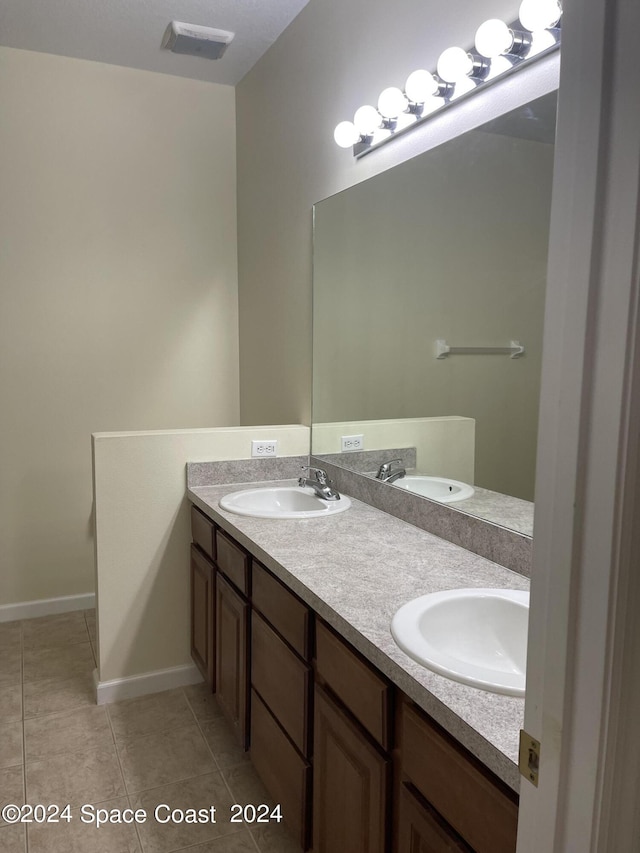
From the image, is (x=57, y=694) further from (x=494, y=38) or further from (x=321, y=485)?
(x=494, y=38)

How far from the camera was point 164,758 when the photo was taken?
2197 mm

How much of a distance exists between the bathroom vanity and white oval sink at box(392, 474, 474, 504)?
12 centimetres

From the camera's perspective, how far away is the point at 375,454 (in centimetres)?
229

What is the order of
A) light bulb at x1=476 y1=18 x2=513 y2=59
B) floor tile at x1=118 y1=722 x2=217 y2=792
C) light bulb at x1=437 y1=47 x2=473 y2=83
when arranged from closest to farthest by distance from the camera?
light bulb at x1=476 y1=18 x2=513 y2=59
light bulb at x1=437 y1=47 x2=473 y2=83
floor tile at x1=118 y1=722 x2=217 y2=792

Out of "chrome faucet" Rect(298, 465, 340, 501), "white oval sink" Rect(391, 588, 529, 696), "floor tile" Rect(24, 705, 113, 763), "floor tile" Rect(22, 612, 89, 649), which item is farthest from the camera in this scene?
"floor tile" Rect(22, 612, 89, 649)

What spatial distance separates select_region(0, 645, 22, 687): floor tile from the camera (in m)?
2.70

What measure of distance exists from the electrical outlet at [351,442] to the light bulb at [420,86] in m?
1.11

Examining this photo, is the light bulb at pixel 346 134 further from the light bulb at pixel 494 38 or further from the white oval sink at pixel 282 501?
the white oval sink at pixel 282 501

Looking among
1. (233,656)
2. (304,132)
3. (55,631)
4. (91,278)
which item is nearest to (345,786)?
(233,656)

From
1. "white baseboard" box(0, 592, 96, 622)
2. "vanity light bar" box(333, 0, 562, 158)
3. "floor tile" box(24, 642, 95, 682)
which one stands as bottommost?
"floor tile" box(24, 642, 95, 682)

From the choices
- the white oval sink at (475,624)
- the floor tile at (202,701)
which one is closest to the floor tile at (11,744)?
the floor tile at (202,701)

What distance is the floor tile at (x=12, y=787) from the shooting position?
1964 millimetres

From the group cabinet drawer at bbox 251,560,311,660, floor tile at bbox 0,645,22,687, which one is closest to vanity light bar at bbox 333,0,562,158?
cabinet drawer at bbox 251,560,311,660

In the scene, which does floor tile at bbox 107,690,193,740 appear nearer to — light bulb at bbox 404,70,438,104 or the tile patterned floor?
the tile patterned floor
